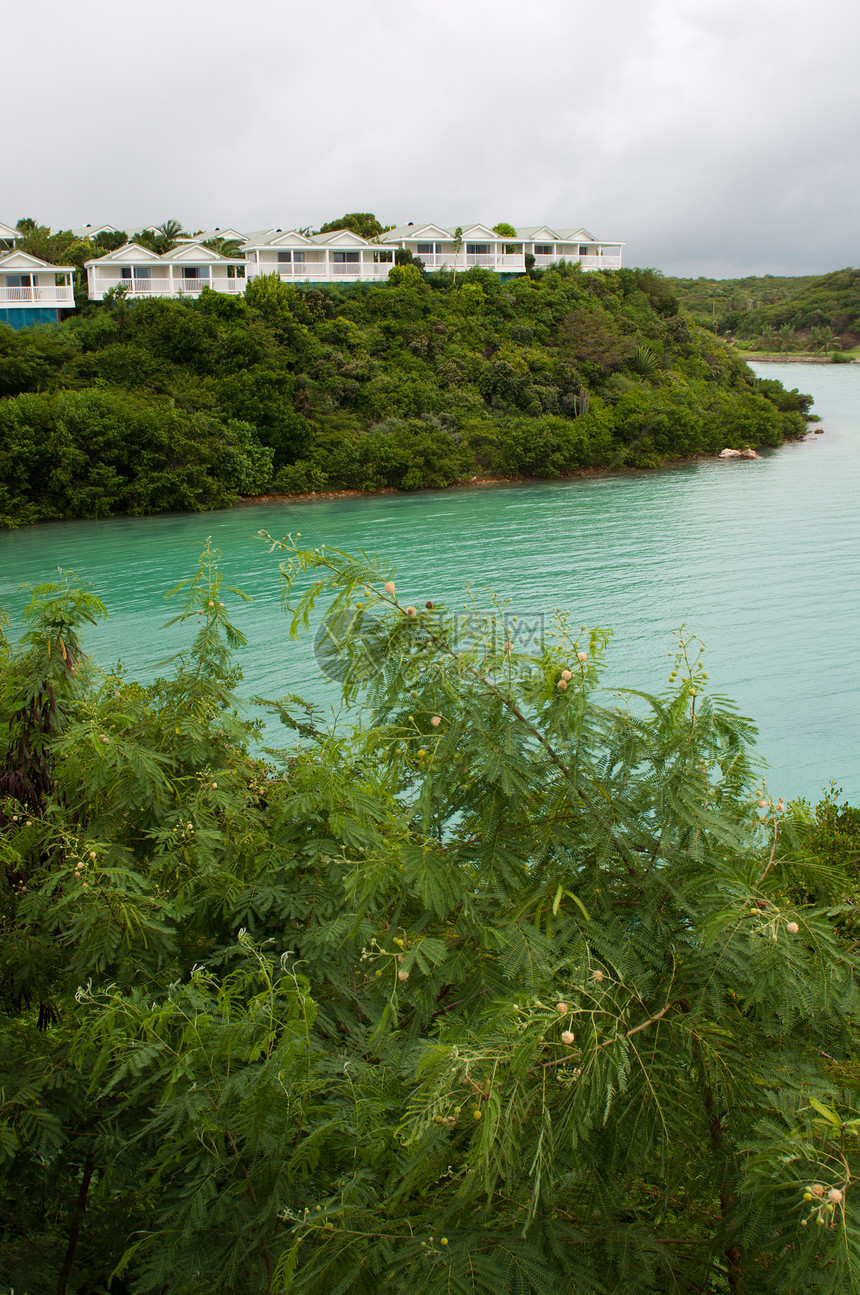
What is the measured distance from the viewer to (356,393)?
136ft

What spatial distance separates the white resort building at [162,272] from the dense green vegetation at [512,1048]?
149 ft

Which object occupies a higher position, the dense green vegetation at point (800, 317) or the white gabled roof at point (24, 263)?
the dense green vegetation at point (800, 317)

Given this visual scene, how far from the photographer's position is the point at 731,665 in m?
18.5

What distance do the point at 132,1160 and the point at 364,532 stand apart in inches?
1111

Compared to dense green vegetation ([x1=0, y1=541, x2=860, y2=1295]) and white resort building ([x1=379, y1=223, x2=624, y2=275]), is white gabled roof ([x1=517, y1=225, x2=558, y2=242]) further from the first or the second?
dense green vegetation ([x1=0, y1=541, x2=860, y2=1295])

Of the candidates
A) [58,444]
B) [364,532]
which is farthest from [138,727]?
[58,444]

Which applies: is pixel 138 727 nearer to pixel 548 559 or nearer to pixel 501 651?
pixel 501 651

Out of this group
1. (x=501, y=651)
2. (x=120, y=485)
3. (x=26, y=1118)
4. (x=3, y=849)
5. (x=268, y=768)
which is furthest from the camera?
(x=120, y=485)

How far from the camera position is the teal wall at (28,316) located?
40.6 metres

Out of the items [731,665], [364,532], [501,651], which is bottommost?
[731,665]

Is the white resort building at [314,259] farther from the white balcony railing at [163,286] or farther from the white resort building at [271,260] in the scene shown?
the white balcony railing at [163,286]

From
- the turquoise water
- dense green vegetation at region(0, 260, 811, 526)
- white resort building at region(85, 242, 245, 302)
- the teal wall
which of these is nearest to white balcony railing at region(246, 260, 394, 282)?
dense green vegetation at region(0, 260, 811, 526)
